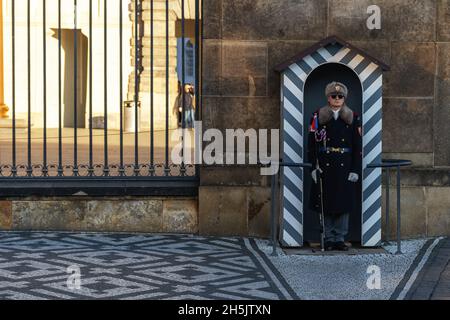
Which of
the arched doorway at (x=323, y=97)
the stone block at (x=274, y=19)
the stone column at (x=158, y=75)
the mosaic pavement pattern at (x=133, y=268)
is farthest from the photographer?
the stone column at (x=158, y=75)

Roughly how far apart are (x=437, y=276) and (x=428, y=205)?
1934mm

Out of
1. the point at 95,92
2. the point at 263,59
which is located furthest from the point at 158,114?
the point at 263,59

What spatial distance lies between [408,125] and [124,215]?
9.85 ft

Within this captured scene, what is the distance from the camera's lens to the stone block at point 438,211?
9.82 m

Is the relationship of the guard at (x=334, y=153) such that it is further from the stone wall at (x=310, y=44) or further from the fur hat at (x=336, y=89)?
the stone wall at (x=310, y=44)

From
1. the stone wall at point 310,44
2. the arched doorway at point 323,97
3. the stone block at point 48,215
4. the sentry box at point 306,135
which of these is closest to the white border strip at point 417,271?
the stone wall at point 310,44

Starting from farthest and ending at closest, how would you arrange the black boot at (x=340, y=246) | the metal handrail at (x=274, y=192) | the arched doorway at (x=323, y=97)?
the arched doorway at (x=323, y=97)
the black boot at (x=340, y=246)
the metal handrail at (x=274, y=192)

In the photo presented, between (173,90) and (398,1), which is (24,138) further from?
(398,1)

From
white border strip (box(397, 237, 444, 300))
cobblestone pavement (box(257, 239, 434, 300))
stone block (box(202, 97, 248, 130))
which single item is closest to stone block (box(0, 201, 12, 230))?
stone block (box(202, 97, 248, 130))

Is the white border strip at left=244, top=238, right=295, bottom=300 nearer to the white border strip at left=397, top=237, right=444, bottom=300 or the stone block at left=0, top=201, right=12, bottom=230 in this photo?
the white border strip at left=397, top=237, right=444, bottom=300

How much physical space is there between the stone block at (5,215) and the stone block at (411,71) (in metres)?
3.95

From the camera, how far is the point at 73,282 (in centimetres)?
751

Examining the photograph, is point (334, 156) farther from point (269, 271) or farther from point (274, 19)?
point (274, 19)

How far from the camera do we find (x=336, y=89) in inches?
354
